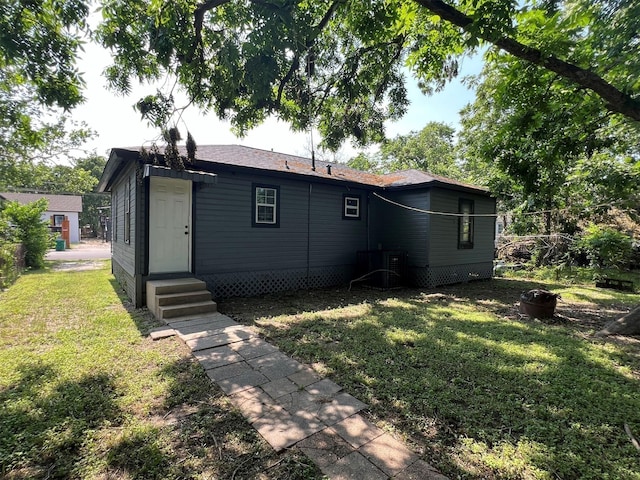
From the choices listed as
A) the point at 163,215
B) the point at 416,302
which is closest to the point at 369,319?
the point at 416,302

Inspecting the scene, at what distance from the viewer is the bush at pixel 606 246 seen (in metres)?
10.5

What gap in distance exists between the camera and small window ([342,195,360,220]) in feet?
30.8

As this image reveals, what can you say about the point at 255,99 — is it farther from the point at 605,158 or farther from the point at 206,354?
the point at 605,158

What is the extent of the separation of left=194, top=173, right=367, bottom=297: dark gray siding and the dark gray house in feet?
0.09

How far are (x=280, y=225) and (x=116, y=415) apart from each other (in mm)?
5808

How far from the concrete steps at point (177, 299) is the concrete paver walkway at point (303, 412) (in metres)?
1.20

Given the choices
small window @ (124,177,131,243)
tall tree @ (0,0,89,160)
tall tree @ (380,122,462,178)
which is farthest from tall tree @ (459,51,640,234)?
tall tree @ (380,122,462,178)

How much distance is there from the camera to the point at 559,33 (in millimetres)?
3912

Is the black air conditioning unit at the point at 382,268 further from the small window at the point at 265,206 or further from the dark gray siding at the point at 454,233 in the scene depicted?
the small window at the point at 265,206

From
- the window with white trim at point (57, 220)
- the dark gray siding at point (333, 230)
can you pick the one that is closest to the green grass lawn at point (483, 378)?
the dark gray siding at point (333, 230)

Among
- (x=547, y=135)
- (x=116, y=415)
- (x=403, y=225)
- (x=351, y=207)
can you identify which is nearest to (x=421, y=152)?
(x=403, y=225)

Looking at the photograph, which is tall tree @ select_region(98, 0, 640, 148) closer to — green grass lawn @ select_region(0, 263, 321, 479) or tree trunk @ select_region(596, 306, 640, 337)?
tree trunk @ select_region(596, 306, 640, 337)

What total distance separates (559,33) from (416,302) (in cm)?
535

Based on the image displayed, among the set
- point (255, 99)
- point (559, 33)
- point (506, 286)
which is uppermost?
point (559, 33)
